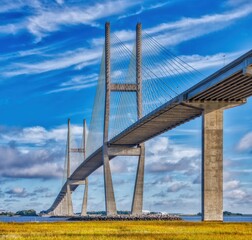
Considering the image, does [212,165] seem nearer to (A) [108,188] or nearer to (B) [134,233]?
(B) [134,233]

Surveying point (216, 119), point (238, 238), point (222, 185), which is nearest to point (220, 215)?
point (222, 185)

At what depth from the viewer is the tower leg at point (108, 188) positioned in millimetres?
83125

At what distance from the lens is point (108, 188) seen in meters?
83.2

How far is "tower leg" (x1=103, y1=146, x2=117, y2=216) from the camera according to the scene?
83.1 metres

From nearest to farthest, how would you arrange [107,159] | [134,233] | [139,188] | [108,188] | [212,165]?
[134,233]
[212,165]
[107,159]
[108,188]
[139,188]

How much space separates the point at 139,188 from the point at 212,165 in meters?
25.9

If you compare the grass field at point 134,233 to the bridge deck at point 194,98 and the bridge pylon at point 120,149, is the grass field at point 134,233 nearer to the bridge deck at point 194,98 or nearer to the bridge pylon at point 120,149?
the bridge deck at point 194,98

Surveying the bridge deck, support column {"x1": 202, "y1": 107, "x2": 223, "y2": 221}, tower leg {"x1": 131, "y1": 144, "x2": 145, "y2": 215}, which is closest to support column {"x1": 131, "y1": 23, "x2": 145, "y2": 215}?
tower leg {"x1": 131, "y1": 144, "x2": 145, "y2": 215}

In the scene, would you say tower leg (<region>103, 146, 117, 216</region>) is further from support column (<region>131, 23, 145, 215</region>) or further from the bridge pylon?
support column (<region>131, 23, 145, 215</region>)

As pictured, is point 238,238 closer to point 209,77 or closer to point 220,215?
point 209,77

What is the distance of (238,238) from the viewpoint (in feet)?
109

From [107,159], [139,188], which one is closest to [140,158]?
[139,188]

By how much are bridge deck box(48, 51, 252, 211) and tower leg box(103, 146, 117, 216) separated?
236 centimetres

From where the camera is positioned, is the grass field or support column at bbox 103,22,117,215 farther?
support column at bbox 103,22,117,215
